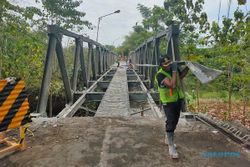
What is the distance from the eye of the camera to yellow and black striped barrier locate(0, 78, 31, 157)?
3.28m

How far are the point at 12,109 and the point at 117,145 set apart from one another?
58.8 inches

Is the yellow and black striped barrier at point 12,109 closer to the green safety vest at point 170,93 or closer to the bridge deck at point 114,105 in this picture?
the green safety vest at point 170,93

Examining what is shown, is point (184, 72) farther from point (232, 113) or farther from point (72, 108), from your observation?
point (232, 113)

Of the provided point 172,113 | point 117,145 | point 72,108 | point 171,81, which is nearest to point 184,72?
point 171,81

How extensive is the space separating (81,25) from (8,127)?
81.3 ft

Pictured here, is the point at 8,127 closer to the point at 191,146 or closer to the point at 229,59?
the point at 191,146

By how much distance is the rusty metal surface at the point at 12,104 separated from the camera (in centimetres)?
329

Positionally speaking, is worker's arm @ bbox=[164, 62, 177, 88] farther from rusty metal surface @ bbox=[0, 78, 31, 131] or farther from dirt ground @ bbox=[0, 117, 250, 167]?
rusty metal surface @ bbox=[0, 78, 31, 131]

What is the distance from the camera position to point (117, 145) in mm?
3451

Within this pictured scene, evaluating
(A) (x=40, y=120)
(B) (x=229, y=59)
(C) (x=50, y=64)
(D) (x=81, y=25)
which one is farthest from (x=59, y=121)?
(D) (x=81, y=25)

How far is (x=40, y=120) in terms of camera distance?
4.60 m

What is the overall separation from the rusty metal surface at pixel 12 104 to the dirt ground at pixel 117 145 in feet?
1.33

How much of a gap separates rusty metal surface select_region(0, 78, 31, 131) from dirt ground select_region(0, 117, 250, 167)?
41cm

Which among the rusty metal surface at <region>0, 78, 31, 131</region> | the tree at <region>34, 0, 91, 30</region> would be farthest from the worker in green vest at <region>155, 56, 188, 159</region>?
the tree at <region>34, 0, 91, 30</region>
